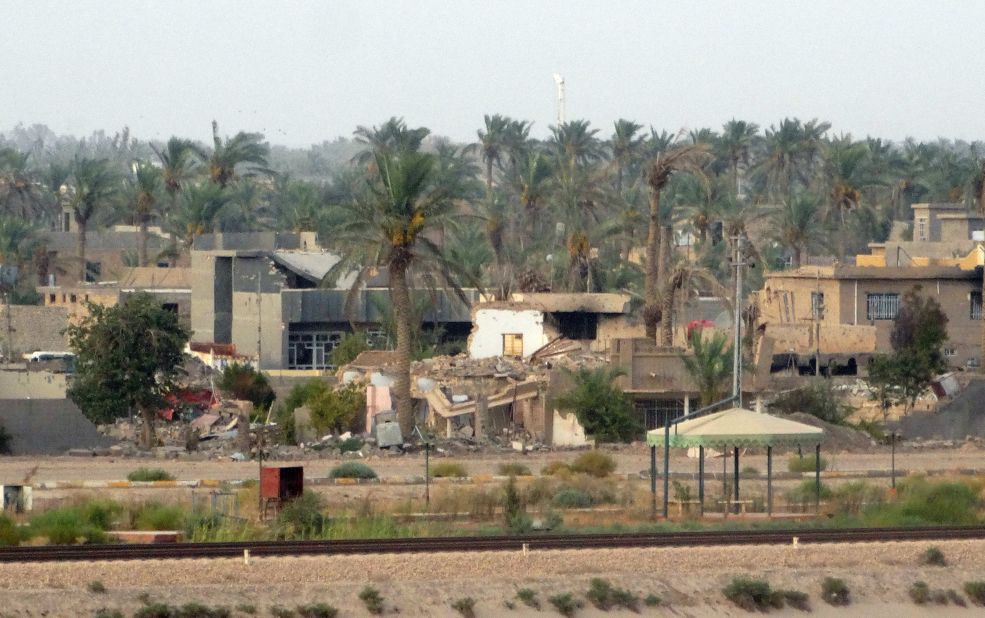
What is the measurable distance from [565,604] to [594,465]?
13.9 metres

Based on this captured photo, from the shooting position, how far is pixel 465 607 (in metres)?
25.2

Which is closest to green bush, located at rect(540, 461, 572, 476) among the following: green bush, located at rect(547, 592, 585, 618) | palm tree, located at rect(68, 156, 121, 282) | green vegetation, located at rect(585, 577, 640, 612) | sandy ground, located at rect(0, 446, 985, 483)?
sandy ground, located at rect(0, 446, 985, 483)

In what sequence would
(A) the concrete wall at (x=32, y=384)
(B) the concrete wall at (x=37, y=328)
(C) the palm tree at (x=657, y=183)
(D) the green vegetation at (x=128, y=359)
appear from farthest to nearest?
1. (B) the concrete wall at (x=37, y=328)
2. (C) the palm tree at (x=657, y=183)
3. (A) the concrete wall at (x=32, y=384)
4. (D) the green vegetation at (x=128, y=359)

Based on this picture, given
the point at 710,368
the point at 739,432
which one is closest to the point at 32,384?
the point at 710,368

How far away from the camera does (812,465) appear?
135ft

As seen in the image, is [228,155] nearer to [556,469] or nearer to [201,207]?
[201,207]

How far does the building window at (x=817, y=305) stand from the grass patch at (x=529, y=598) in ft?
121

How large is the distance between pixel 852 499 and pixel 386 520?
871 centimetres

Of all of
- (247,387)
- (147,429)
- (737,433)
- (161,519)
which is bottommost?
(161,519)

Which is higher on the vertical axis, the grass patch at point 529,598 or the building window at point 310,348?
the building window at point 310,348

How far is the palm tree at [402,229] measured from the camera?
147ft

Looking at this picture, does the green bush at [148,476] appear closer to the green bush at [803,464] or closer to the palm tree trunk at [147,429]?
the palm tree trunk at [147,429]

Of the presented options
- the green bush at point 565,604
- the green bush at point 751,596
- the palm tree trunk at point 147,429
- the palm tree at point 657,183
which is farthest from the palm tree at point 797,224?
the green bush at point 565,604

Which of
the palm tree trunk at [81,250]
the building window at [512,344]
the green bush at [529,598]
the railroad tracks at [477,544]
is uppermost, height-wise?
the palm tree trunk at [81,250]
